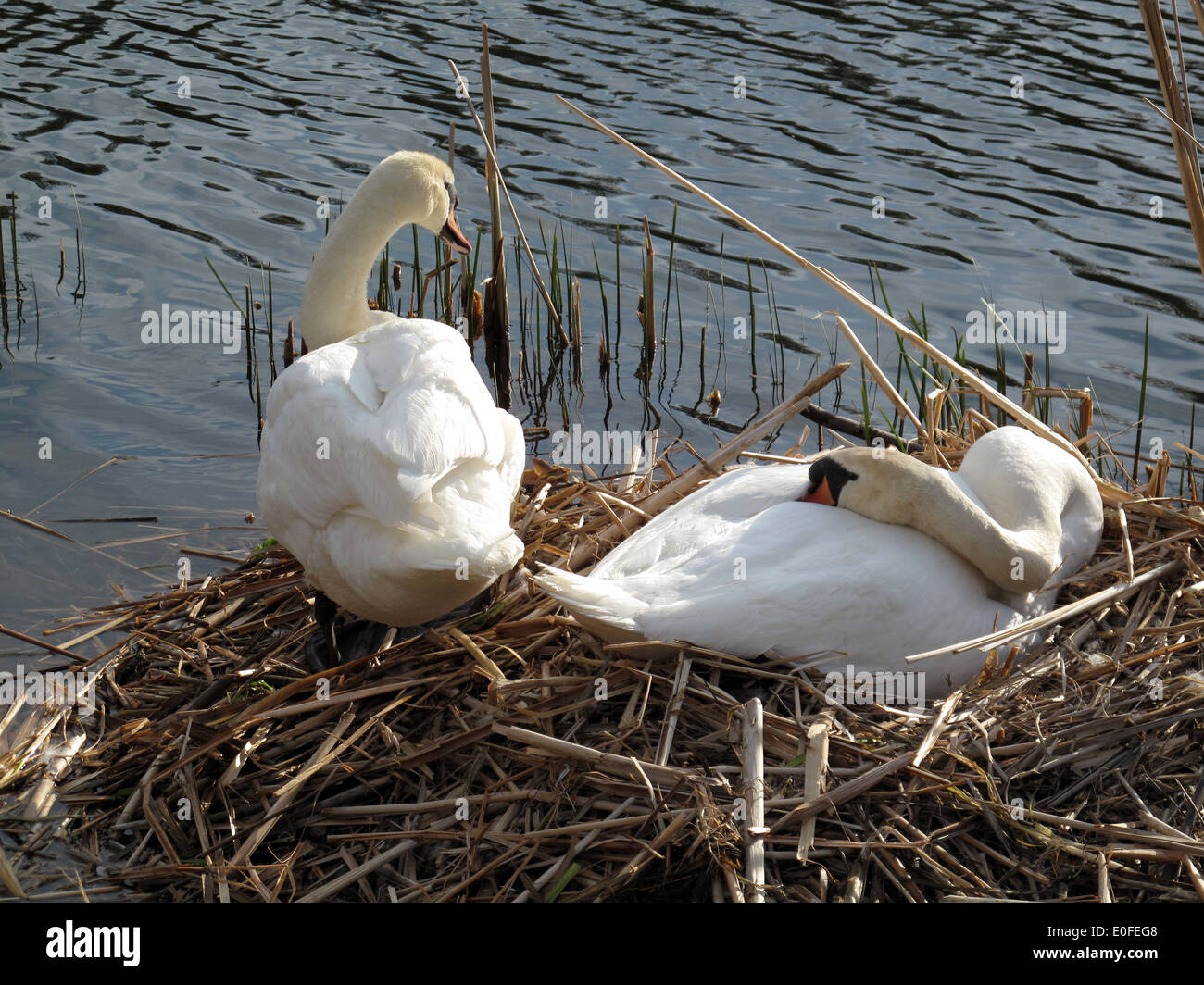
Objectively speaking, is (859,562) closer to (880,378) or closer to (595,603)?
(595,603)

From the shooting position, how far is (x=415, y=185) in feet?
17.6

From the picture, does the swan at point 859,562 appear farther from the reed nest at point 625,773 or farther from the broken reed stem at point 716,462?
the broken reed stem at point 716,462

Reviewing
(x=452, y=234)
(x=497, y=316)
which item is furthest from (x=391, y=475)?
(x=497, y=316)

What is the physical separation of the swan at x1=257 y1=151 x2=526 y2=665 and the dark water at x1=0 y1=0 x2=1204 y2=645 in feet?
6.95

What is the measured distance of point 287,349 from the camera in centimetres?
816

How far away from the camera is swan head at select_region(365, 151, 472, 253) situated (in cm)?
533

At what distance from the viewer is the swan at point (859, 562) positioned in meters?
4.10

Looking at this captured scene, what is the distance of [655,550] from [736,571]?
1.33 ft

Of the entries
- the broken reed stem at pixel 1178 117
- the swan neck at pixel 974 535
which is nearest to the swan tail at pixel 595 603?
the swan neck at pixel 974 535

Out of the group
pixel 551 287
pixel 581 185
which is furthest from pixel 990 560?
pixel 581 185

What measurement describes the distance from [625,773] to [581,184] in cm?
Answer: 792

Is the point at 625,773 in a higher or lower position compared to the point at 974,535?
lower

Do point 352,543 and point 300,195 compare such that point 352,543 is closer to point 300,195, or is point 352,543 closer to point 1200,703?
point 1200,703

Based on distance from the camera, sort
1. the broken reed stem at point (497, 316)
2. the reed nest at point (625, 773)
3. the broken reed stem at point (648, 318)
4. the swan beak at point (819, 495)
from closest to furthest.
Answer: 1. the reed nest at point (625, 773)
2. the swan beak at point (819, 495)
3. the broken reed stem at point (497, 316)
4. the broken reed stem at point (648, 318)
